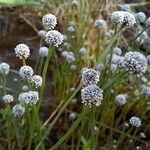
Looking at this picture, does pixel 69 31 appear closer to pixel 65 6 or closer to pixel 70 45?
pixel 70 45

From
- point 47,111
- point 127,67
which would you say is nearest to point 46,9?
point 47,111

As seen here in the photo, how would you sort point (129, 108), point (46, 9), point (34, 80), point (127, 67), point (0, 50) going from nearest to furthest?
point (127, 67)
point (34, 80)
point (129, 108)
point (0, 50)
point (46, 9)

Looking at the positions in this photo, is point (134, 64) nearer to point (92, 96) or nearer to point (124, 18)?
point (92, 96)

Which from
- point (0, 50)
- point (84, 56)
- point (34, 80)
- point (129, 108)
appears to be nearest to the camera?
point (34, 80)

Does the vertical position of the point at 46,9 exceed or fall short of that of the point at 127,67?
it falls short

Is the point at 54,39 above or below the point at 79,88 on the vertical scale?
above

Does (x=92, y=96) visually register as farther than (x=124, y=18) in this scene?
No

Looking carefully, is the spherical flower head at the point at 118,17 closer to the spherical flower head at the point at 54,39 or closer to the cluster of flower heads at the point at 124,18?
the cluster of flower heads at the point at 124,18

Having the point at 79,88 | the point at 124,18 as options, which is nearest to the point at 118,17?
the point at 124,18

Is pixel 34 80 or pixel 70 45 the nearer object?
pixel 34 80
